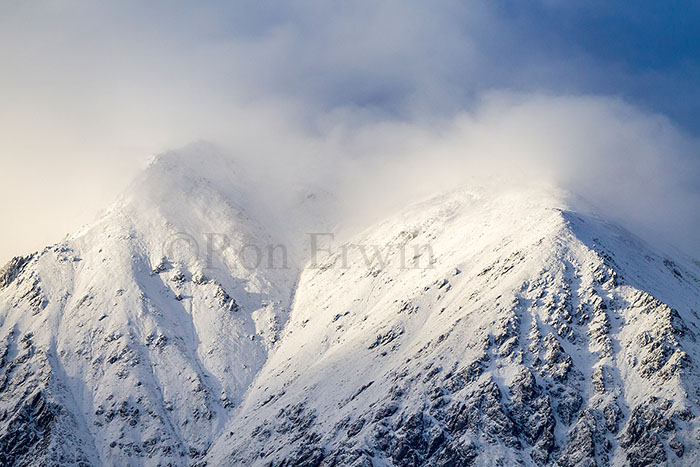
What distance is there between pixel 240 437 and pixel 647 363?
95272mm

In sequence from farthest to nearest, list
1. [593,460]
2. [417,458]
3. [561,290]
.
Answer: [561,290] → [417,458] → [593,460]

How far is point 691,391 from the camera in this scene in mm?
165875

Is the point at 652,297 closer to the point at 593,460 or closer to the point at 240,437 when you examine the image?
the point at 593,460

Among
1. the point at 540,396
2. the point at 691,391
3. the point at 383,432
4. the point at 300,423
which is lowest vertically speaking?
the point at 691,391

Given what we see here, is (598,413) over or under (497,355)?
under

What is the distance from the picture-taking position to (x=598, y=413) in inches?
6688

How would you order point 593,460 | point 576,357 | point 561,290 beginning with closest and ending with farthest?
point 593,460
point 576,357
point 561,290

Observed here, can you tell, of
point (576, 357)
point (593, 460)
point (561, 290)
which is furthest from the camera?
point (561, 290)

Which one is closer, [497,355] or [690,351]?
[690,351]

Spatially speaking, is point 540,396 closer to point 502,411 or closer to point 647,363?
point 502,411

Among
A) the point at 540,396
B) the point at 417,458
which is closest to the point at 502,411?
the point at 540,396

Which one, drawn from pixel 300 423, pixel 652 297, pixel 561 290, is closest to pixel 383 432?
pixel 300 423

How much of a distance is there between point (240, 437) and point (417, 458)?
49380mm

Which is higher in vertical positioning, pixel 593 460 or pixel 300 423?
pixel 300 423
